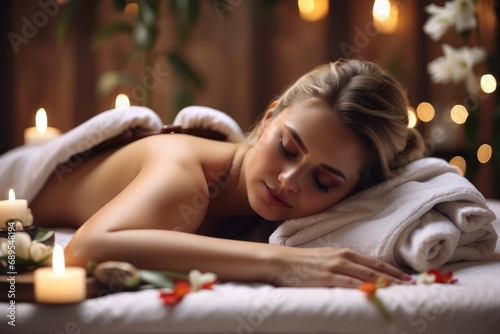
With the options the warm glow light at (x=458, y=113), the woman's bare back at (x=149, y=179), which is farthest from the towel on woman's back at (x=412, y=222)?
the warm glow light at (x=458, y=113)

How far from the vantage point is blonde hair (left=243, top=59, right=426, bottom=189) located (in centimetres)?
145

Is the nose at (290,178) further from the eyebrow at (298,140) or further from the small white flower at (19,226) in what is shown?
the small white flower at (19,226)

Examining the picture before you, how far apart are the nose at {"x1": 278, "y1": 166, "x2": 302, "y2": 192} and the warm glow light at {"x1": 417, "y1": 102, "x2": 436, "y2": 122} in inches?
85.2

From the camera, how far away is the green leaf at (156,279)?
1124 mm

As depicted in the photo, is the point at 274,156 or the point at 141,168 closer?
the point at 274,156

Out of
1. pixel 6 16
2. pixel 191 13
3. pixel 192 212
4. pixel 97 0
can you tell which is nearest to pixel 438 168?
pixel 192 212

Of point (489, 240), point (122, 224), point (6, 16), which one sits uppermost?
point (6, 16)

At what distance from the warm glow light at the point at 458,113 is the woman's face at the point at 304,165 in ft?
5.87

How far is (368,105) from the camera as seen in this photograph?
1477mm

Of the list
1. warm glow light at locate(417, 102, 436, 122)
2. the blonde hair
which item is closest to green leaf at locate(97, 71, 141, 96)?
warm glow light at locate(417, 102, 436, 122)

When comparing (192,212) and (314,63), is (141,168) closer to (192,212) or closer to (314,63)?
(192,212)

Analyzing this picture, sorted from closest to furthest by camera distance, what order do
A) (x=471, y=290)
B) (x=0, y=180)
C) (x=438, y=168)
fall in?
1. (x=471, y=290)
2. (x=438, y=168)
3. (x=0, y=180)

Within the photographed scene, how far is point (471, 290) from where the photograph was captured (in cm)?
115

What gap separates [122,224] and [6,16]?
2.34m
